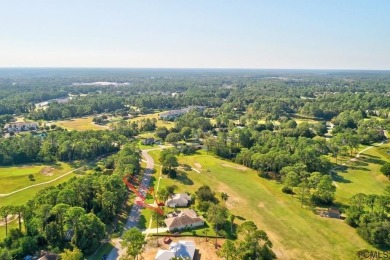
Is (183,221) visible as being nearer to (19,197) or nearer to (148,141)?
(19,197)

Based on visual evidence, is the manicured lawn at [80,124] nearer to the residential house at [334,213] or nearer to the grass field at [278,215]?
the grass field at [278,215]

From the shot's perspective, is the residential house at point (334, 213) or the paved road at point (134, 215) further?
the residential house at point (334, 213)

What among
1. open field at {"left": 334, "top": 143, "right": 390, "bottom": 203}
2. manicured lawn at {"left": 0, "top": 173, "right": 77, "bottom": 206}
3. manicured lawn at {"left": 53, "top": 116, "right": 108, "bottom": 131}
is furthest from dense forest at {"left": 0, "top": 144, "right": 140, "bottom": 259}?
manicured lawn at {"left": 53, "top": 116, "right": 108, "bottom": 131}

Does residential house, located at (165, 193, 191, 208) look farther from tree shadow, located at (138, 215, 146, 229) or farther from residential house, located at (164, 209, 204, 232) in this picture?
tree shadow, located at (138, 215, 146, 229)

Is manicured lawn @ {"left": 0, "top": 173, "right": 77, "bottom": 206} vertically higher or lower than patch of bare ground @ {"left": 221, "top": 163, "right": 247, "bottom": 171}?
lower

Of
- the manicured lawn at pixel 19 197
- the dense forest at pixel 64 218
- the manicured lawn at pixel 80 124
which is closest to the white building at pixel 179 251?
the dense forest at pixel 64 218

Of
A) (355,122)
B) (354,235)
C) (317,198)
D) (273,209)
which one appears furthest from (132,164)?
(355,122)
